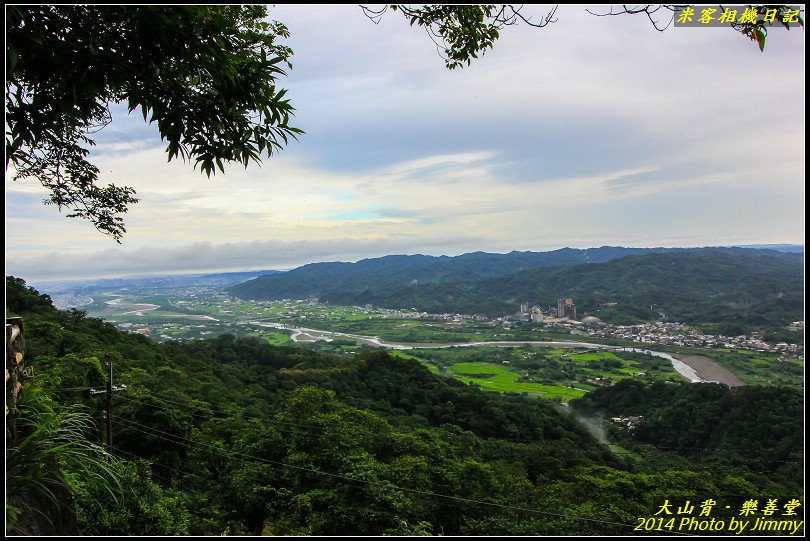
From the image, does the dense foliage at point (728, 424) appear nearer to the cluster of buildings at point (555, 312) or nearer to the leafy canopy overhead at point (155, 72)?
the leafy canopy overhead at point (155, 72)

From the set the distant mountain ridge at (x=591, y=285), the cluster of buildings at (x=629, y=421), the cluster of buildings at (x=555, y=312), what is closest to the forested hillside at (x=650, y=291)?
the distant mountain ridge at (x=591, y=285)

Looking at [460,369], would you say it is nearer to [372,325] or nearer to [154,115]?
[372,325]

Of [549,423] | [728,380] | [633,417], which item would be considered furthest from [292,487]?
[728,380]

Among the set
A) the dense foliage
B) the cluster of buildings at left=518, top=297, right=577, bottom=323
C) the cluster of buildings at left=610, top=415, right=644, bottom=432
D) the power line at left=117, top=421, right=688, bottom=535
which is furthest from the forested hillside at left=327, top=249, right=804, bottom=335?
the power line at left=117, top=421, right=688, bottom=535

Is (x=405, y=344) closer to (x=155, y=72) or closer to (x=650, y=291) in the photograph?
(x=650, y=291)

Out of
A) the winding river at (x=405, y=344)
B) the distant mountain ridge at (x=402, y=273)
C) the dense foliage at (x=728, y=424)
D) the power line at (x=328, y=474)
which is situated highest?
the distant mountain ridge at (x=402, y=273)

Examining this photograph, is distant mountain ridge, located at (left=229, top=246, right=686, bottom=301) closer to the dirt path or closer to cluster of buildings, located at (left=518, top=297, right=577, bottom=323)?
cluster of buildings, located at (left=518, top=297, right=577, bottom=323)

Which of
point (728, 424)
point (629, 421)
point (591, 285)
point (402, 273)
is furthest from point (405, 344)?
point (402, 273)
